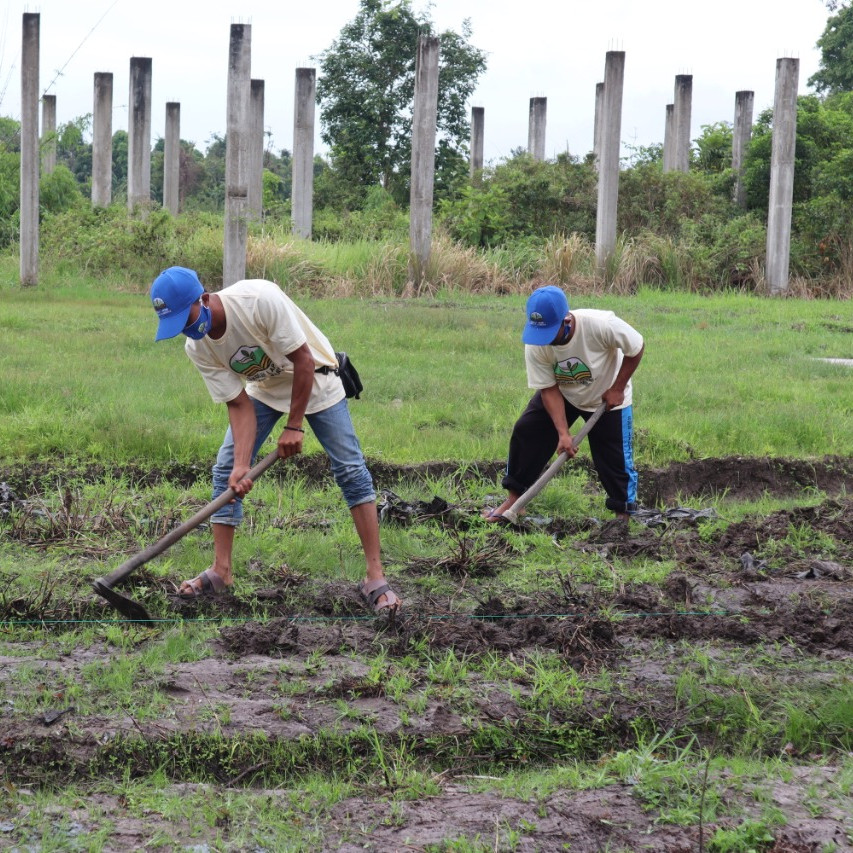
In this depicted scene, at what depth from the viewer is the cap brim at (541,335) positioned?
19.1ft

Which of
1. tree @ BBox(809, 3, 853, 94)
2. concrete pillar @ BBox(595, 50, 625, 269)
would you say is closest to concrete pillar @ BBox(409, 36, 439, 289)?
concrete pillar @ BBox(595, 50, 625, 269)

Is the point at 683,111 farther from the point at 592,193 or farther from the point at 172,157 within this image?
the point at 172,157

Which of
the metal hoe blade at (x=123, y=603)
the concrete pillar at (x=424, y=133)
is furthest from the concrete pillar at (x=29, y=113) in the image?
the metal hoe blade at (x=123, y=603)

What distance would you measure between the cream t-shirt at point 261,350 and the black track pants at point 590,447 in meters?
1.65

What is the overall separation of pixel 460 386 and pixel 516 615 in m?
4.32

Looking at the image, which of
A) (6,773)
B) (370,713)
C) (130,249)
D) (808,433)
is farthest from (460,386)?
(130,249)

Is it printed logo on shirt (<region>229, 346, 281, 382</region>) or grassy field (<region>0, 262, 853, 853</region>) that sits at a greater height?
printed logo on shirt (<region>229, 346, 281, 382</region>)

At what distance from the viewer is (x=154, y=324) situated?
11789 millimetres

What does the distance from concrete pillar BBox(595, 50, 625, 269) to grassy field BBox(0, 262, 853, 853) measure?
877 centimetres

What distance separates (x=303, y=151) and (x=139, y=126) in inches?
162

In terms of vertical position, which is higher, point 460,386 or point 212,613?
point 460,386

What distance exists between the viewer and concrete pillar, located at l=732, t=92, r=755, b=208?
20578 millimetres

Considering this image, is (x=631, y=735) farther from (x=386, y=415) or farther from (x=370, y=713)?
(x=386, y=415)

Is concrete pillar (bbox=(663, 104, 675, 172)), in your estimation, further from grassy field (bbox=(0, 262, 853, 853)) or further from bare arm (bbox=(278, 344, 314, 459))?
bare arm (bbox=(278, 344, 314, 459))
